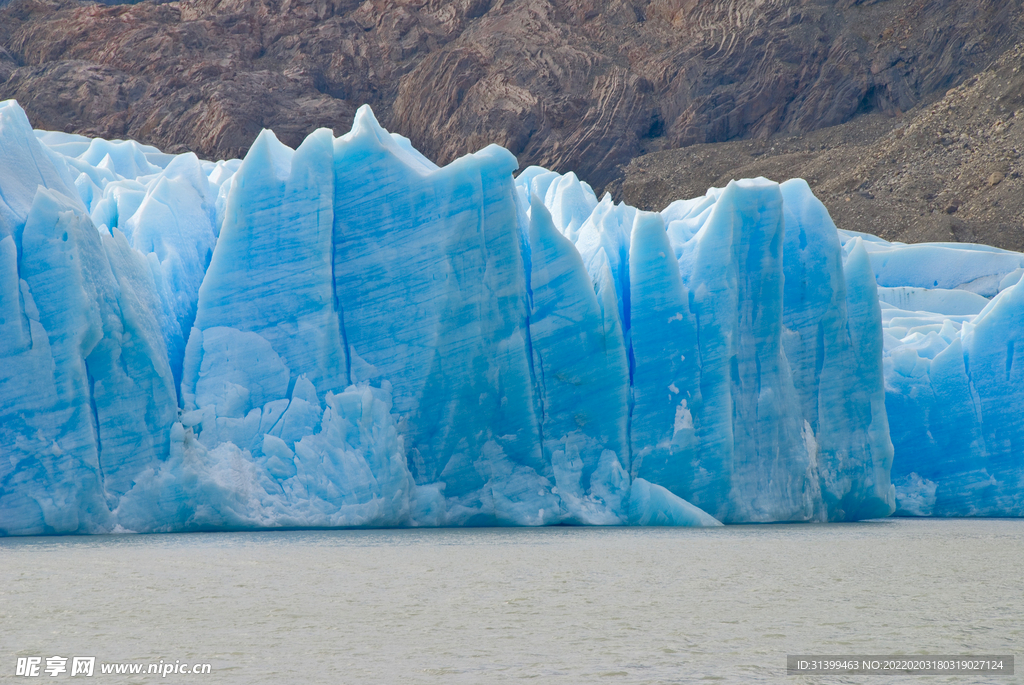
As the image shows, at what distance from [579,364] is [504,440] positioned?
1125 mm

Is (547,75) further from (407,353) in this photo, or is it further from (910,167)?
(407,353)

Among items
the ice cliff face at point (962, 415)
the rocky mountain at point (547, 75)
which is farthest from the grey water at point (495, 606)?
the rocky mountain at point (547, 75)

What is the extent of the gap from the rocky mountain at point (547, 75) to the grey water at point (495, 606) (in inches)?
1139

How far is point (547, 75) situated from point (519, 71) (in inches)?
40.7

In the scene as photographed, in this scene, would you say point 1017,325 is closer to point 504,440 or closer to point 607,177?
point 504,440

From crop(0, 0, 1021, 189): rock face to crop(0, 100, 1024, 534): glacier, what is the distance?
2639 centimetres

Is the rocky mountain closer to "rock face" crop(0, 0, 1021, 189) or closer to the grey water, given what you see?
"rock face" crop(0, 0, 1021, 189)

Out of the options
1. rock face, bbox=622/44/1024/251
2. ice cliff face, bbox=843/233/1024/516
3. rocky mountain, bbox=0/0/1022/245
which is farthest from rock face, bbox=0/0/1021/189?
ice cliff face, bbox=843/233/1024/516

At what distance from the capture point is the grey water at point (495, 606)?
4504 mm

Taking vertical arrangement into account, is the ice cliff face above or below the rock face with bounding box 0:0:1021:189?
below

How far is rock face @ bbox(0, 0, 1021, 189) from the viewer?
1475 inches

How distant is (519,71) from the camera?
129ft

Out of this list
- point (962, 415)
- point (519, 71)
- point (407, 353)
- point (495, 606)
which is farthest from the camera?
point (519, 71)

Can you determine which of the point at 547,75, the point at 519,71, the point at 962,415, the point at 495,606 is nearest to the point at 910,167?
the point at 547,75
